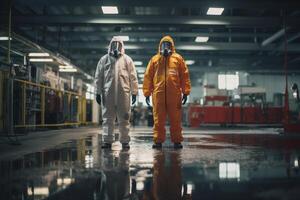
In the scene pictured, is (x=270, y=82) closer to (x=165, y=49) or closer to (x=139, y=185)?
(x=165, y=49)

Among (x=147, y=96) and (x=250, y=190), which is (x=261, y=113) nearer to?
(x=147, y=96)

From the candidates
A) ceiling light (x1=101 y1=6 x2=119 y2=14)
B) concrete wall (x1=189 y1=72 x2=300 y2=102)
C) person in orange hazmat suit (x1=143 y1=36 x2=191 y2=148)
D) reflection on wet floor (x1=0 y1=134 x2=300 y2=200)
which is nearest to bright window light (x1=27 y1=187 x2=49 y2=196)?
reflection on wet floor (x1=0 y1=134 x2=300 y2=200)

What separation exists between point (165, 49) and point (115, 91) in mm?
1049

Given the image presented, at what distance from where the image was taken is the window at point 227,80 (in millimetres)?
24844

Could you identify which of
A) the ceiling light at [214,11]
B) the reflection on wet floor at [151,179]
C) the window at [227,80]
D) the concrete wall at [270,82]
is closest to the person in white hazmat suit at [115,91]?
the reflection on wet floor at [151,179]

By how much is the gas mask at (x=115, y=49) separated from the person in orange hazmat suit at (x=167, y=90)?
A: 21.9 inches

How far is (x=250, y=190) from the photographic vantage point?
2.02m

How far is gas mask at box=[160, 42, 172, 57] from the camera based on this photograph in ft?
16.8

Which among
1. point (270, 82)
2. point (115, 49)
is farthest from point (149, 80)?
point (270, 82)

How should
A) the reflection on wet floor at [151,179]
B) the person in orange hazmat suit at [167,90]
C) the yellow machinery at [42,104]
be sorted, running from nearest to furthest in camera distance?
the reflection on wet floor at [151,179]
the person in orange hazmat suit at [167,90]
the yellow machinery at [42,104]

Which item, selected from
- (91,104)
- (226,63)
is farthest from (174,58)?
(226,63)

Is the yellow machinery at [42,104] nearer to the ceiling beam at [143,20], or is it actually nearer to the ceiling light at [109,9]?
the ceiling beam at [143,20]

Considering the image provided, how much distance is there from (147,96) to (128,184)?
3074 mm

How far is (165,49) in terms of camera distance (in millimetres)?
5129
